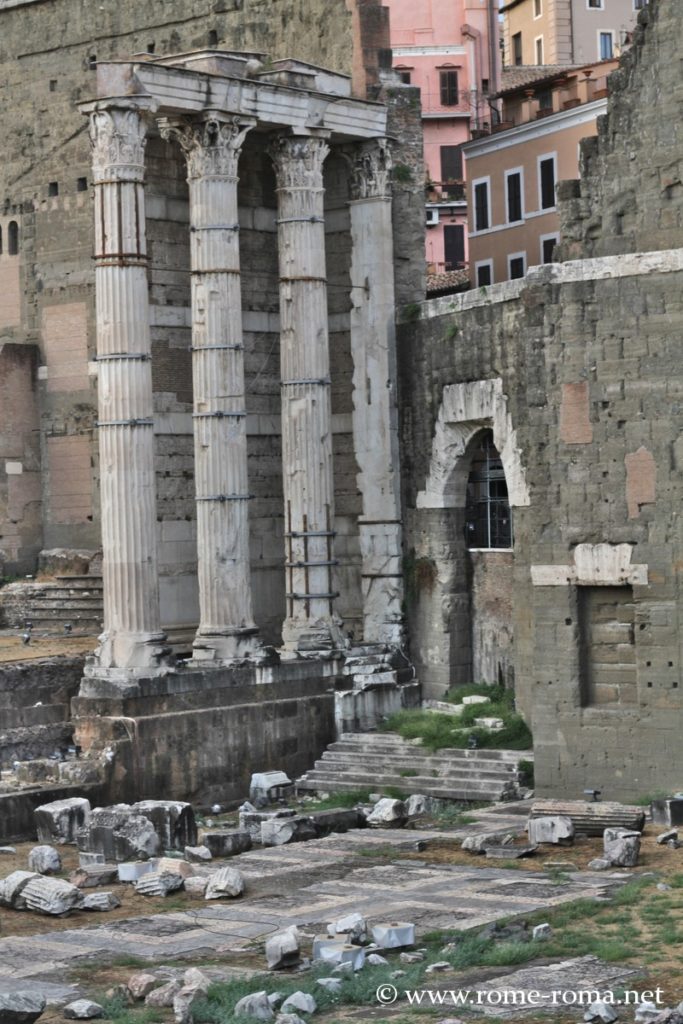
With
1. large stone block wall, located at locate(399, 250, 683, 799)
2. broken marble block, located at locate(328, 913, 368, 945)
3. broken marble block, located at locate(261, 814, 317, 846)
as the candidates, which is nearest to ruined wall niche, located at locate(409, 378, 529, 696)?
large stone block wall, located at locate(399, 250, 683, 799)

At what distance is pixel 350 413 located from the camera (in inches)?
1282

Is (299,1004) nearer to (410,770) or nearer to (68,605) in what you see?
(410,770)

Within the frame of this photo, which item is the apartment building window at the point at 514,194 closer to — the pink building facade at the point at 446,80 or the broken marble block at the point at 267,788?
the pink building facade at the point at 446,80

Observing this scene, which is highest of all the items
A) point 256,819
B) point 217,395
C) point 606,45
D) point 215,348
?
point 606,45

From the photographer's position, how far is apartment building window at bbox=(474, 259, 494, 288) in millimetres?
39125

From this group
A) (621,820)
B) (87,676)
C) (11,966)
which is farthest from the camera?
(87,676)

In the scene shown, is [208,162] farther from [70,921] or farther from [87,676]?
[70,921]

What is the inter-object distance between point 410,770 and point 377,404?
6.21m

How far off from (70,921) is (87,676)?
800cm

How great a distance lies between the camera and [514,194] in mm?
38438

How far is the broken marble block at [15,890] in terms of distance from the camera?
70.6 ft

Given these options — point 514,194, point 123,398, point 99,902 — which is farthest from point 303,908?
point 514,194

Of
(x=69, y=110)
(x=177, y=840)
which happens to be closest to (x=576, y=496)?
(x=177, y=840)

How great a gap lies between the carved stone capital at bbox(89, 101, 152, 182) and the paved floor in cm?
993
